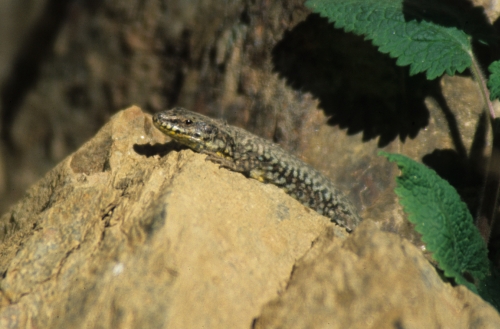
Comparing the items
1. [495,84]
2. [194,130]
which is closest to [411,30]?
[495,84]

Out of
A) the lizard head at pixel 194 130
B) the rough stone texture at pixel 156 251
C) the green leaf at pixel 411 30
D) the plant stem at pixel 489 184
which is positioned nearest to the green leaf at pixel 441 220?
the rough stone texture at pixel 156 251

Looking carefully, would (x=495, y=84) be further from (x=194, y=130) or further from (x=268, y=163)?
(x=194, y=130)

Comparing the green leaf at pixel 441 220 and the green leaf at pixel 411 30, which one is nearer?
the green leaf at pixel 441 220

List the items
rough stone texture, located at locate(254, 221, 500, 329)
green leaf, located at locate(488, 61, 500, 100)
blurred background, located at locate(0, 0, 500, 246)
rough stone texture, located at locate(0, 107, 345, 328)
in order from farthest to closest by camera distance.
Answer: blurred background, located at locate(0, 0, 500, 246), green leaf, located at locate(488, 61, 500, 100), rough stone texture, located at locate(0, 107, 345, 328), rough stone texture, located at locate(254, 221, 500, 329)

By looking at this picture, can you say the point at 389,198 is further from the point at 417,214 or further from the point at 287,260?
the point at 287,260

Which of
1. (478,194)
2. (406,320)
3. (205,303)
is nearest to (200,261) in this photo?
(205,303)

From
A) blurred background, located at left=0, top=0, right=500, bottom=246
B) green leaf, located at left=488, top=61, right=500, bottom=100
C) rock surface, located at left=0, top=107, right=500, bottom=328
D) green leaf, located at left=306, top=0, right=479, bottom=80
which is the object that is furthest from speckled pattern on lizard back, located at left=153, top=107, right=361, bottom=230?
green leaf, located at left=488, top=61, right=500, bottom=100

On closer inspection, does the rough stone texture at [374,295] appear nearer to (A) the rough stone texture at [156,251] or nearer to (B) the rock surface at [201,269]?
(B) the rock surface at [201,269]

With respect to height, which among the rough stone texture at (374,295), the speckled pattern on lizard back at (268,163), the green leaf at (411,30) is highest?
the green leaf at (411,30)

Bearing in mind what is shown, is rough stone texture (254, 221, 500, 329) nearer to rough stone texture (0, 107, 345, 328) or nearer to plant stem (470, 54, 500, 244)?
rough stone texture (0, 107, 345, 328)
